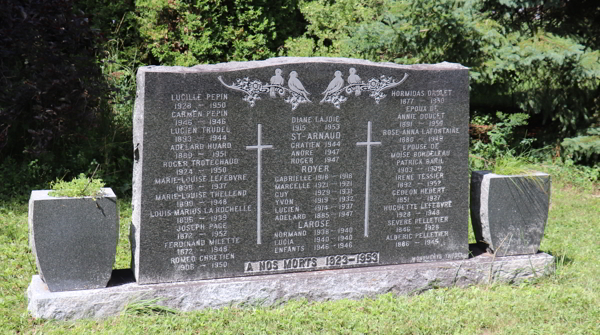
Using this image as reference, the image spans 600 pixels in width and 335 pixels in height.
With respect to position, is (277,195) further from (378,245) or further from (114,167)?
(114,167)

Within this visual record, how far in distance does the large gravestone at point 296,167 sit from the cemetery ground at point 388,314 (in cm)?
32

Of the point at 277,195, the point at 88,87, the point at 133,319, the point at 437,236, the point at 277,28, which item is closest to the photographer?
the point at 133,319

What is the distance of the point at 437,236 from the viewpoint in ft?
17.5

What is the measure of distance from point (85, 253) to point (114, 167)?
3.63 meters

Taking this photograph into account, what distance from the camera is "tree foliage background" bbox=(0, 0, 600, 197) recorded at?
7504 millimetres

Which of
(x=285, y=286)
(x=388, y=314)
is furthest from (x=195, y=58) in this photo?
(x=388, y=314)

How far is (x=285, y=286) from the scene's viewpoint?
490 centimetres

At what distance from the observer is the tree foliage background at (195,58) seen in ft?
24.6

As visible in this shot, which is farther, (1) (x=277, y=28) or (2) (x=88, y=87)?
(1) (x=277, y=28)

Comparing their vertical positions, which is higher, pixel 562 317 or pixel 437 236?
pixel 437 236

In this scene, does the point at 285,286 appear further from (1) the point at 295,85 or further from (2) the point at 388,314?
(1) the point at 295,85

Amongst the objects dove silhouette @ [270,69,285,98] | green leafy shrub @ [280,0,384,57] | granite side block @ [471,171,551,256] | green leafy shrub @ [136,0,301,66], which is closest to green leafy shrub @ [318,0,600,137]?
green leafy shrub @ [280,0,384,57]

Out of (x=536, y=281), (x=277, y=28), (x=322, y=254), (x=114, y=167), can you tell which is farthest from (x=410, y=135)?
(x=277, y=28)

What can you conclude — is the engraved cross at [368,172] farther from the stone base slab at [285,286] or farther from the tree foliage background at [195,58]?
the tree foliage background at [195,58]
